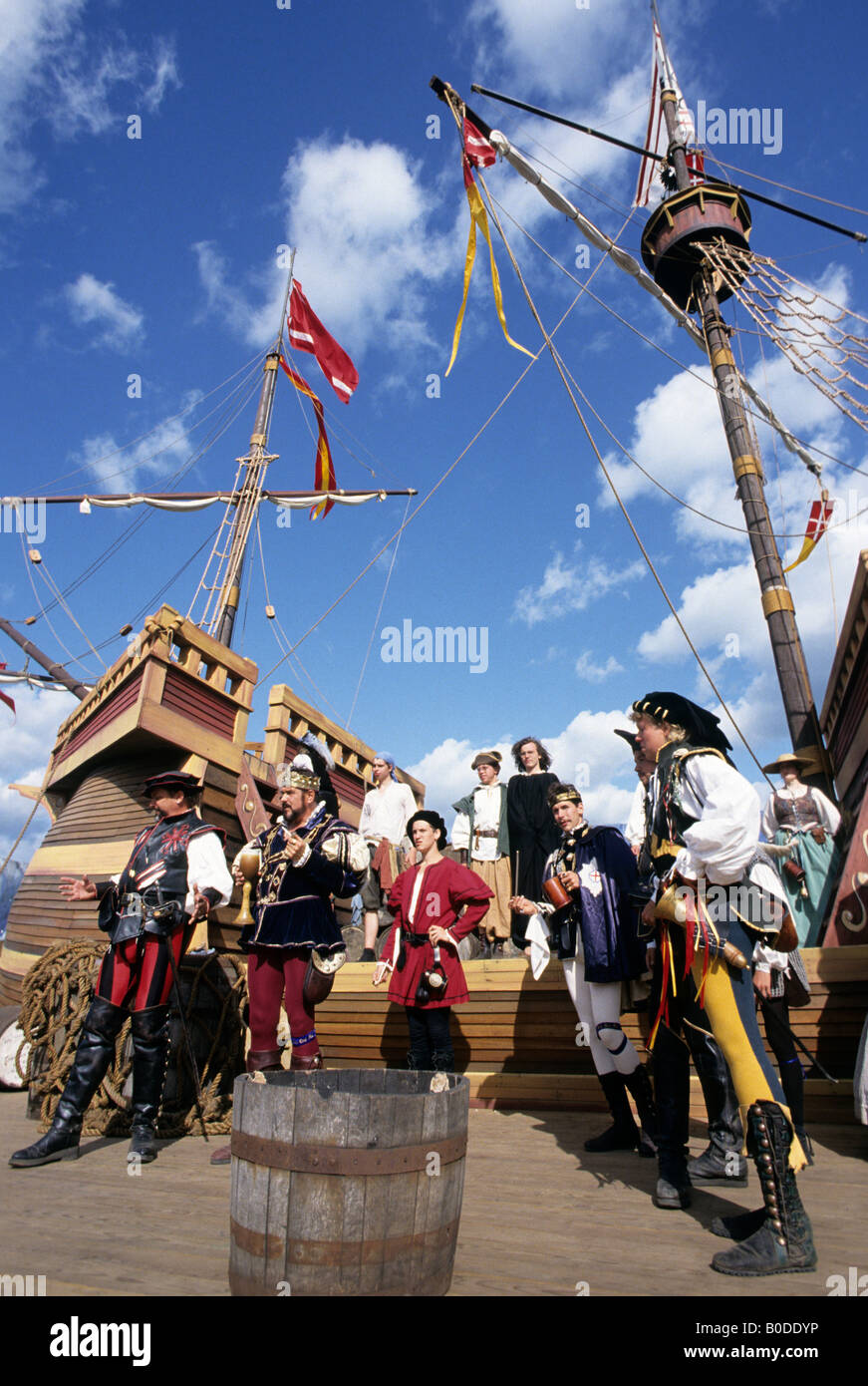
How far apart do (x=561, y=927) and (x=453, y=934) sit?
0.68 m

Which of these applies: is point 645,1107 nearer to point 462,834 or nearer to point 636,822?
point 636,822

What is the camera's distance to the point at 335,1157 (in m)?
1.93

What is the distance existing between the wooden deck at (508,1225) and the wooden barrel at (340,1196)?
9.1 inches

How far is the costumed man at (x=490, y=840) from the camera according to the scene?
23.9 ft

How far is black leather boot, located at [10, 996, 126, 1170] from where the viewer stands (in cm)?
369

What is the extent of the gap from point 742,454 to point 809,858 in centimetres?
565

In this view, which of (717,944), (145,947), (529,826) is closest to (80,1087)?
(145,947)

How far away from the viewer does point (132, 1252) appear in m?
2.37

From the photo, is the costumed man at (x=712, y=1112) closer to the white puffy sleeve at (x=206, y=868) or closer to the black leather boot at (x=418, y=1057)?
the black leather boot at (x=418, y=1057)

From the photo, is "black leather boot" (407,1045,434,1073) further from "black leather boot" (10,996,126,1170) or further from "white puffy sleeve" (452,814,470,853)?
"white puffy sleeve" (452,814,470,853)

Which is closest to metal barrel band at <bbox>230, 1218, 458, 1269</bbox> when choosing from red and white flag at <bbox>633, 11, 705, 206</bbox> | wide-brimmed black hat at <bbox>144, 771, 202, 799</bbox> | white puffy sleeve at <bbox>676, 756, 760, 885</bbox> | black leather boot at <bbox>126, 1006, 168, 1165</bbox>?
white puffy sleeve at <bbox>676, 756, 760, 885</bbox>

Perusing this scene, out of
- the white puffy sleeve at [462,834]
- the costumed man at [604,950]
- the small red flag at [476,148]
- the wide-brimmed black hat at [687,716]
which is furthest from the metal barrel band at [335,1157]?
the small red flag at [476,148]

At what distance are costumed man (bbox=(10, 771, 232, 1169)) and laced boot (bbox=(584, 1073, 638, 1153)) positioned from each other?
2.37 m
